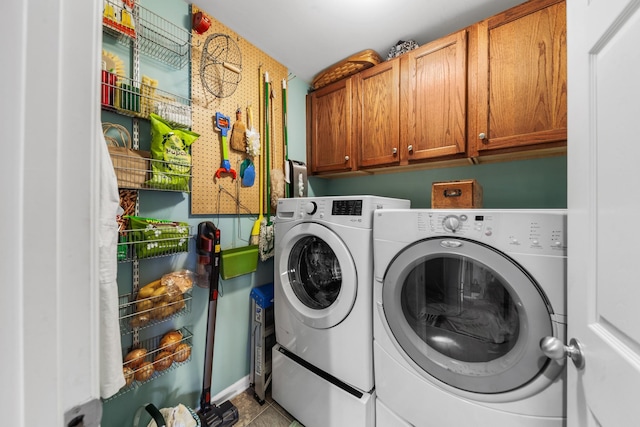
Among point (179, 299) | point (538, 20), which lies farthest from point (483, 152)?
point (179, 299)

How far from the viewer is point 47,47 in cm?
31

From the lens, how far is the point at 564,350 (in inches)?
23.2

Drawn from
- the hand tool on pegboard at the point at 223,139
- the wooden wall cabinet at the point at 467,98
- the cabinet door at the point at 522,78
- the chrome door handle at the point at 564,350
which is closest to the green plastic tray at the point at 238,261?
the hand tool on pegboard at the point at 223,139

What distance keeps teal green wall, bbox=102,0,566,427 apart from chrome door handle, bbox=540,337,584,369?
1.24 meters

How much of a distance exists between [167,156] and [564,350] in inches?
63.2

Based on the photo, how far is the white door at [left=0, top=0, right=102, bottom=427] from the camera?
30 centimetres

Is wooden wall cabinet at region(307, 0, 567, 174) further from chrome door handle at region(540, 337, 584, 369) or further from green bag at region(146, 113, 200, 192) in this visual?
green bag at region(146, 113, 200, 192)

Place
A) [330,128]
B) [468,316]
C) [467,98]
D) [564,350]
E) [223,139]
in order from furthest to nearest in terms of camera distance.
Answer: [330,128] < [223,139] < [467,98] < [468,316] < [564,350]

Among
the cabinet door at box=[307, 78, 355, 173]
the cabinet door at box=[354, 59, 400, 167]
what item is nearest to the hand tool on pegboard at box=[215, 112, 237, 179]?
the cabinet door at box=[307, 78, 355, 173]

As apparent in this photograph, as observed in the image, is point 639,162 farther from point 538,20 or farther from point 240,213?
point 240,213

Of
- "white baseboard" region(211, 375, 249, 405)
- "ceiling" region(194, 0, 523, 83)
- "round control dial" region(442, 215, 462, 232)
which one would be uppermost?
"ceiling" region(194, 0, 523, 83)

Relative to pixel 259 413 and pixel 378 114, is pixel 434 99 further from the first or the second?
pixel 259 413

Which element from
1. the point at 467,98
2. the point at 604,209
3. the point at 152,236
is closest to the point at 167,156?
the point at 152,236

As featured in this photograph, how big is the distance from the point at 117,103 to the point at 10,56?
0.98 meters
